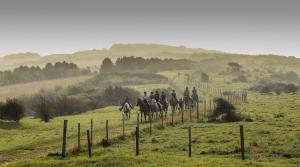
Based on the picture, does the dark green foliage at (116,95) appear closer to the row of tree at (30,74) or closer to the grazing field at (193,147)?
the grazing field at (193,147)

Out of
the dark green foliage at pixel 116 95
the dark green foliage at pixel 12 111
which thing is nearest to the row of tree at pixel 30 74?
the dark green foliage at pixel 116 95

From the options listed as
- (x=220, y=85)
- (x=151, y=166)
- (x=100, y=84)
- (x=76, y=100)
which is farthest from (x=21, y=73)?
(x=151, y=166)

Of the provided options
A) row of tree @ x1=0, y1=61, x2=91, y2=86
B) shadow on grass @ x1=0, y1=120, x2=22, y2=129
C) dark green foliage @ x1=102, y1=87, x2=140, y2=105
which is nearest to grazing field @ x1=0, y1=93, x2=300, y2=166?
shadow on grass @ x1=0, y1=120, x2=22, y2=129

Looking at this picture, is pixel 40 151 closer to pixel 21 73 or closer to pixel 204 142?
pixel 204 142

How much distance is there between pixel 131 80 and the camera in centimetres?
14525

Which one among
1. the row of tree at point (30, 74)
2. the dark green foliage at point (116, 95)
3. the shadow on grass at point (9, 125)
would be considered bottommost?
the shadow on grass at point (9, 125)

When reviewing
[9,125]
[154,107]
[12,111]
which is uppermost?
[154,107]

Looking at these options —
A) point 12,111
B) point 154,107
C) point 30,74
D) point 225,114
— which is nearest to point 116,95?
point 12,111

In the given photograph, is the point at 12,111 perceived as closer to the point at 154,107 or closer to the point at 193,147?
the point at 154,107

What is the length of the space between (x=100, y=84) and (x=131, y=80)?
11.1 m

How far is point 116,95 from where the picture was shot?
107688 mm

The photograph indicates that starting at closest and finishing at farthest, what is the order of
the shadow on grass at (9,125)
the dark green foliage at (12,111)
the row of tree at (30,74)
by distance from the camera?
the shadow on grass at (9,125) < the dark green foliage at (12,111) < the row of tree at (30,74)

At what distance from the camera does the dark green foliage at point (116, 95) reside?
105 metres

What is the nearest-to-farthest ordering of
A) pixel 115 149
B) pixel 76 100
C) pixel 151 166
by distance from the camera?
pixel 151 166, pixel 115 149, pixel 76 100
